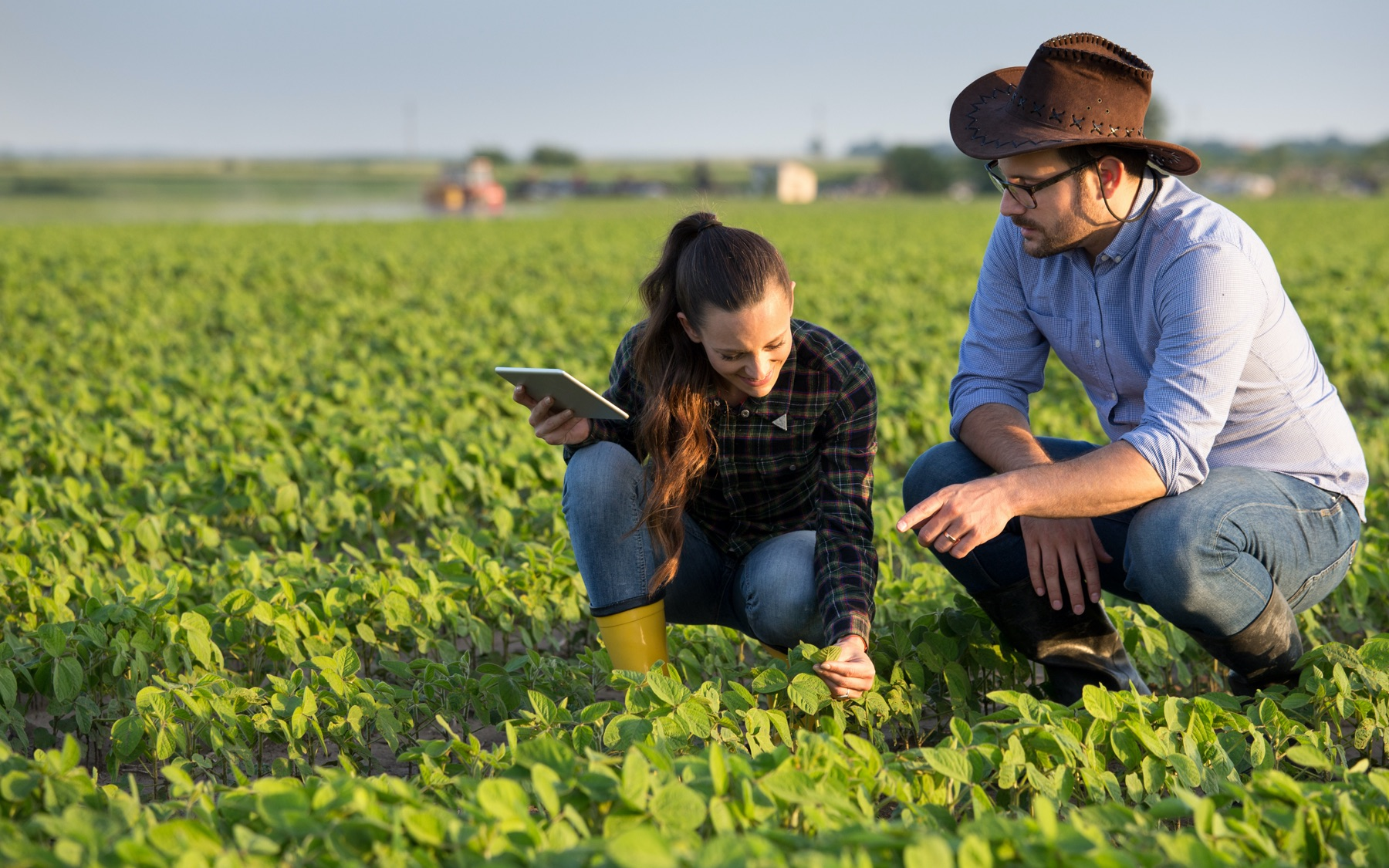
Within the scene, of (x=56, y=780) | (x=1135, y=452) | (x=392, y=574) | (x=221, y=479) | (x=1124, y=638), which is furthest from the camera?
(x=221, y=479)

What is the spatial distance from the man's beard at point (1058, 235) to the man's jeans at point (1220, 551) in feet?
1.81

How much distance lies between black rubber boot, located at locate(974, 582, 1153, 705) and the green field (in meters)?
0.12

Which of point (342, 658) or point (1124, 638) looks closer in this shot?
point (342, 658)

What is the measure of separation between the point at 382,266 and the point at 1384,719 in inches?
571

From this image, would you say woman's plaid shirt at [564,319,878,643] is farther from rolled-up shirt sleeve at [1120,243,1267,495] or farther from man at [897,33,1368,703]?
rolled-up shirt sleeve at [1120,243,1267,495]

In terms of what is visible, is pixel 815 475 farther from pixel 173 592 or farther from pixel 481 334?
pixel 481 334

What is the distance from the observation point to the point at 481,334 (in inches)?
352

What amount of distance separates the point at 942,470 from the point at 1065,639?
1.54 ft

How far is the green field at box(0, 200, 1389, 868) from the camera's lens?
5.65 ft

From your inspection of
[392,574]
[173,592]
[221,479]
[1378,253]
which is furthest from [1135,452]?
[1378,253]

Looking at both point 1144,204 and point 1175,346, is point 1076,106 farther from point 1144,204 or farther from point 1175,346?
point 1175,346

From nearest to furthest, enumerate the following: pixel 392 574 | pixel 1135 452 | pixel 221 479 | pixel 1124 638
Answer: pixel 1135 452 → pixel 1124 638 → pixel 392 574 → pixel 221 479

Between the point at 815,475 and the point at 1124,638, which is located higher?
the point at 815,475

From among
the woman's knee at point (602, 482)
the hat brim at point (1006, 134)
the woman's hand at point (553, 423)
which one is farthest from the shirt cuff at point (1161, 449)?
the woman's hand at point (553, 423)
